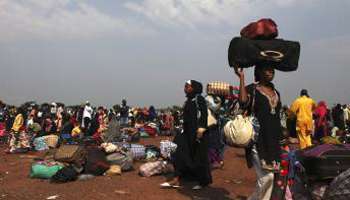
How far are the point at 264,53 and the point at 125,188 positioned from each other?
408 cm

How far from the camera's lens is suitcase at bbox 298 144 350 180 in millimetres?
4766

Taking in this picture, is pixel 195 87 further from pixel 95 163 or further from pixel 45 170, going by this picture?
pixel 45 170

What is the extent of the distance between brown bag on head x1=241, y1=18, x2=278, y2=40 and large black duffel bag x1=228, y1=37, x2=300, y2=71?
3.9 inches

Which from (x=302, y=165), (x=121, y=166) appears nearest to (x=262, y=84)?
(x=302, y=165)

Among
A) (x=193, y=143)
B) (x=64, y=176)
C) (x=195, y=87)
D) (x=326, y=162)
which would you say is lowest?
(x=64, y=176)

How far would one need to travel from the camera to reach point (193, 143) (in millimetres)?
7566

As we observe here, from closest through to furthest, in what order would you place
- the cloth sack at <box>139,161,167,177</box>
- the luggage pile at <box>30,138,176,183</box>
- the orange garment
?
1. the luggage pile at <box>30,138,176,183</box>
2. the cloth sack at <box>139,161,167,177</box>
3. the orange garment

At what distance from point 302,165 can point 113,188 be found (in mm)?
3753

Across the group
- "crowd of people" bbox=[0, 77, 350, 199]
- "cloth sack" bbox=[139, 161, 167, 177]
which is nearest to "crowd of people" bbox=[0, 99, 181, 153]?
"crowd of people" bbox=[0, 77, 350, 199]

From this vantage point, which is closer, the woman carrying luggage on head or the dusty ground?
the woman carrying luggage on head

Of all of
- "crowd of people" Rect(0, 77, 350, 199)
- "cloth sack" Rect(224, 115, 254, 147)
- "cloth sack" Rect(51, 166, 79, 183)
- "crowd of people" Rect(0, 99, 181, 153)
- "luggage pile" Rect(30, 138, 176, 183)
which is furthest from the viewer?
"crowd of people" Rect(0, 99, 181, 153)

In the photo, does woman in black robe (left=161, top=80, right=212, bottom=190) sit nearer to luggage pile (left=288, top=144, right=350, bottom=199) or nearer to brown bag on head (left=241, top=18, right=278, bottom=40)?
luggage pile (left=288, top=144, right=350, bottom=199)

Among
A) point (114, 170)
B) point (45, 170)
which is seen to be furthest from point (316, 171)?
point (45, 170)

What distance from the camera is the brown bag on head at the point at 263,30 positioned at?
15.4 ft
